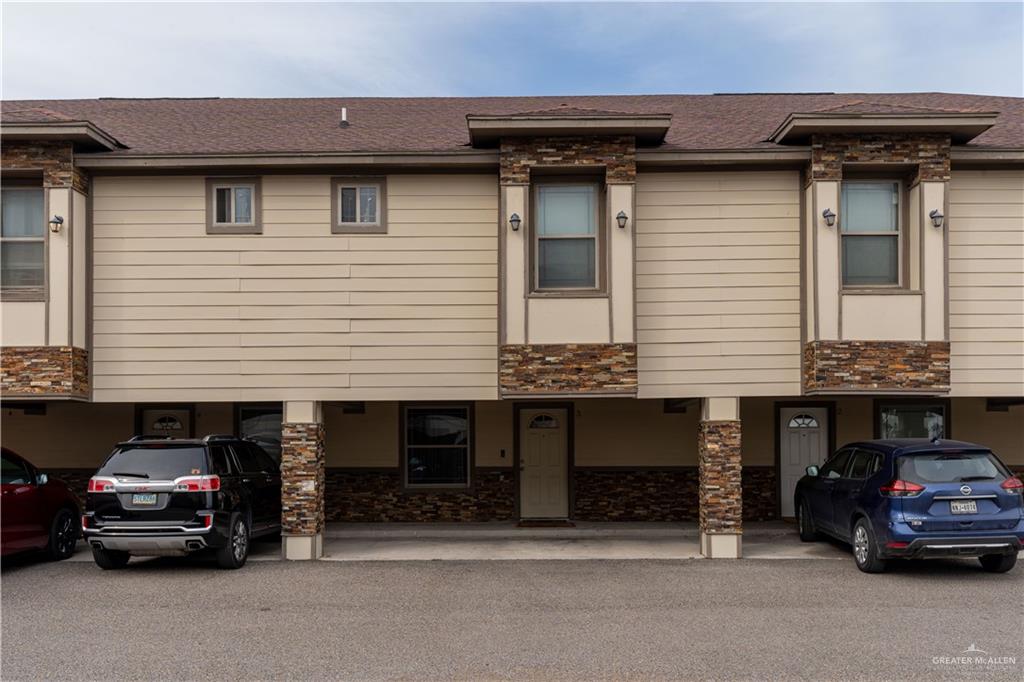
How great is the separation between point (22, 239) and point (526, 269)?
22.5 ft

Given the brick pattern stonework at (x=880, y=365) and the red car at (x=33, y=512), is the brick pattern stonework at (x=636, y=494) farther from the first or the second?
the red car at (x=33, y=512)

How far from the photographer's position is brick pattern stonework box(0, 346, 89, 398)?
1144cm

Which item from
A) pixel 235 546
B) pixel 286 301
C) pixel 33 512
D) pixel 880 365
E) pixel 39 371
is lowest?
pixel 235 546

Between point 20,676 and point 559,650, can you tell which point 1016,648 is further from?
point 20,676

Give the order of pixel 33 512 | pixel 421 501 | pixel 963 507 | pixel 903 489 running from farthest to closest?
pixel 421 501 → pixel 33 512 → pixel 903 489 → pixel 963 507

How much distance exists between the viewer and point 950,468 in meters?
10.2

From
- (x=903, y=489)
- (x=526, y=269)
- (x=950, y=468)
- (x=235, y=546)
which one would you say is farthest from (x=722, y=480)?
(x=235, y=546)

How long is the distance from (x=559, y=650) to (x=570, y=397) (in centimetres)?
447

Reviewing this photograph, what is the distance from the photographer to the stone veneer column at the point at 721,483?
11.7 meters

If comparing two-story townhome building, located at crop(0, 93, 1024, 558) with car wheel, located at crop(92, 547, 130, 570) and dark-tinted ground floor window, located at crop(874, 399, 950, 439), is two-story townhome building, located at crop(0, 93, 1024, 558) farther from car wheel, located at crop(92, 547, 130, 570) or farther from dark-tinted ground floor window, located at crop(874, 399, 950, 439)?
dark-tinted ground floor window, located at crop(874, 399, 950, 439)

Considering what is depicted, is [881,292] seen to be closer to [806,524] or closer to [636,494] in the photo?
[806,524]

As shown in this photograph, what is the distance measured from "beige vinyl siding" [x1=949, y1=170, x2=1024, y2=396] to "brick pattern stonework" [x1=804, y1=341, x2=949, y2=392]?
0.55 m

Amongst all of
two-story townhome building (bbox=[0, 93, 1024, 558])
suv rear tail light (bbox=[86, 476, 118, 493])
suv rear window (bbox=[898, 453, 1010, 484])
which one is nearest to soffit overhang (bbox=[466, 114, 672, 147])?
two-story townhome building (bbox=[0, 93, 1024, 558])

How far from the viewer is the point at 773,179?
472 inches
